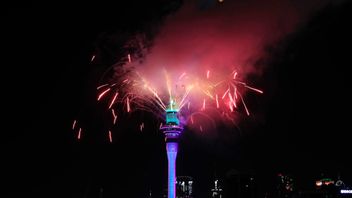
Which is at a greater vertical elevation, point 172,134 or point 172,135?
point 172,134

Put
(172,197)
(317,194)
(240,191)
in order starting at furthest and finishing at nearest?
(317,194) → (240,191) → (172,197)

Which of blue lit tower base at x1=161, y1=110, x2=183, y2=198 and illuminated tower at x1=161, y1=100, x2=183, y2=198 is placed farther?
blue lit tower base at x1=161, y1=110, x2=183, y2=198

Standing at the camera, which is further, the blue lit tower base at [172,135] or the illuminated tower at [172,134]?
the blue lit tower base at [172,135]

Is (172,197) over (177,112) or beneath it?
beneath

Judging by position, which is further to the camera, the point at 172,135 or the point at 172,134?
the point at 172,135

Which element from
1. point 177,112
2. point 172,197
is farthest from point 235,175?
point 177,112

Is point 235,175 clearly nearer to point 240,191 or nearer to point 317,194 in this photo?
point 240,191

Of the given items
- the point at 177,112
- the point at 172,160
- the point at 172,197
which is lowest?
the point at 172,197

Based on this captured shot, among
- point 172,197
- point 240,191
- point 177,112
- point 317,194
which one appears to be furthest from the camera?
point 317,194

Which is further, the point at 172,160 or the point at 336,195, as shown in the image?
the point at 336,195

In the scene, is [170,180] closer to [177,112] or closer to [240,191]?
[177,112]
